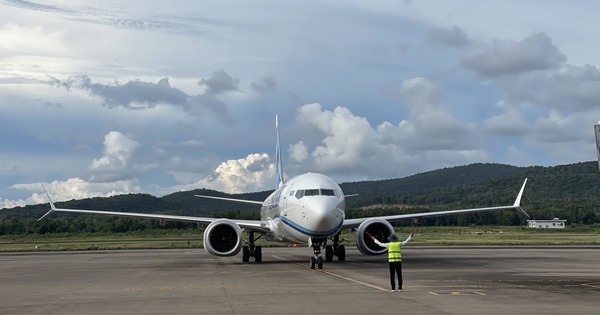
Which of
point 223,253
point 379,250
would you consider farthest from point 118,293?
point 379,250

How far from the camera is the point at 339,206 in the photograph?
32281 mm

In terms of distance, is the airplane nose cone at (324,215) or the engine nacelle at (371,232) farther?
the engine nacelle at (371,232)

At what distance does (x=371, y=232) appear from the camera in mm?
35438

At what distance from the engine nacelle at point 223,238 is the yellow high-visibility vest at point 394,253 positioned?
14.7m

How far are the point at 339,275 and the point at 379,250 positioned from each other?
859 cm

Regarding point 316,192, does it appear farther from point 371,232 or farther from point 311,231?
point 371,232

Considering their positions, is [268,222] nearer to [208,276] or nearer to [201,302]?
[208,276]

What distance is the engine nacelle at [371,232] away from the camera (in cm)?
3469

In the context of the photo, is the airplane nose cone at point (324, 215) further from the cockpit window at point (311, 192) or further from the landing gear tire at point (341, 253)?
the landing gear tire at point (341, 253)

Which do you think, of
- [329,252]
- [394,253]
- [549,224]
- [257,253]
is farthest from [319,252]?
[549,224]

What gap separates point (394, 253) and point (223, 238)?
54.7ft

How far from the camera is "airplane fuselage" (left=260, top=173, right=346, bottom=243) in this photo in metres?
31.3

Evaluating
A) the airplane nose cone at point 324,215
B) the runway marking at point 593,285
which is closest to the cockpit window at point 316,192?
the airplane nose cone at point 324,215

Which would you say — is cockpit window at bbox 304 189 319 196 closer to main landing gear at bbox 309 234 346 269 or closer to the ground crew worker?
main landing gear at bbox 309 234 346 269
